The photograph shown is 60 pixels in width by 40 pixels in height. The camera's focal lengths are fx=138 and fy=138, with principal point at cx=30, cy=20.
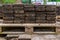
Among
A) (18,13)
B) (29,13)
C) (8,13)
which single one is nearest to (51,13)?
(29,13)

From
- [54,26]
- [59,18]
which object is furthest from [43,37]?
[59,18]

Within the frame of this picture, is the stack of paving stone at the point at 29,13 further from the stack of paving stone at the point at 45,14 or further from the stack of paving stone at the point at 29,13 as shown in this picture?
the stack of paving stone at the point at 45,14

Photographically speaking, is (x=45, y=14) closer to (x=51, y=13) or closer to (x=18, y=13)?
(x=51, y=13)

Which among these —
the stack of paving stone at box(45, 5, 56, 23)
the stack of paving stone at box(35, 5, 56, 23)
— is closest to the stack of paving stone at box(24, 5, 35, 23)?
the stack of paving stone at box(35, 5, 56, 23)

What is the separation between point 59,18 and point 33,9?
1276mm

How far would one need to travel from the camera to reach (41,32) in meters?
3.55

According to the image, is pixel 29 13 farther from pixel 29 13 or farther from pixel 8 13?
pixel 8 13

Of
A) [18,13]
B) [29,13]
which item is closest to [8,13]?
[18,13]

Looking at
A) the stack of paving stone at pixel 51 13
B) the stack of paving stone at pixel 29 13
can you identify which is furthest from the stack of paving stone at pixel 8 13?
the stack of paving stone at pixel 51 13

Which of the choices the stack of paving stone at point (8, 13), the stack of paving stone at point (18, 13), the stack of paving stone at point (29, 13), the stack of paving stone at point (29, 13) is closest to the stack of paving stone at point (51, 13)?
the stack of paving stone at point (29, 13)

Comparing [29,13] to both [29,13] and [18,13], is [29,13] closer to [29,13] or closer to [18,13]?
[29,13]

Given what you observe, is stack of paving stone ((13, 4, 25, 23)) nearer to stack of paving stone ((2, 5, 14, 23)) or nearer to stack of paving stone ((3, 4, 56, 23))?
stack of paving stone ((3, 4, 56, 23))

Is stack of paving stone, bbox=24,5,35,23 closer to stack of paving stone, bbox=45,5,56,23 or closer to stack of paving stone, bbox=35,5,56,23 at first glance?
stack of paving stone, bbox=35,5,56,23

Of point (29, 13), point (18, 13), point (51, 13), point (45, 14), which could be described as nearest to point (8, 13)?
point (18, 13)
